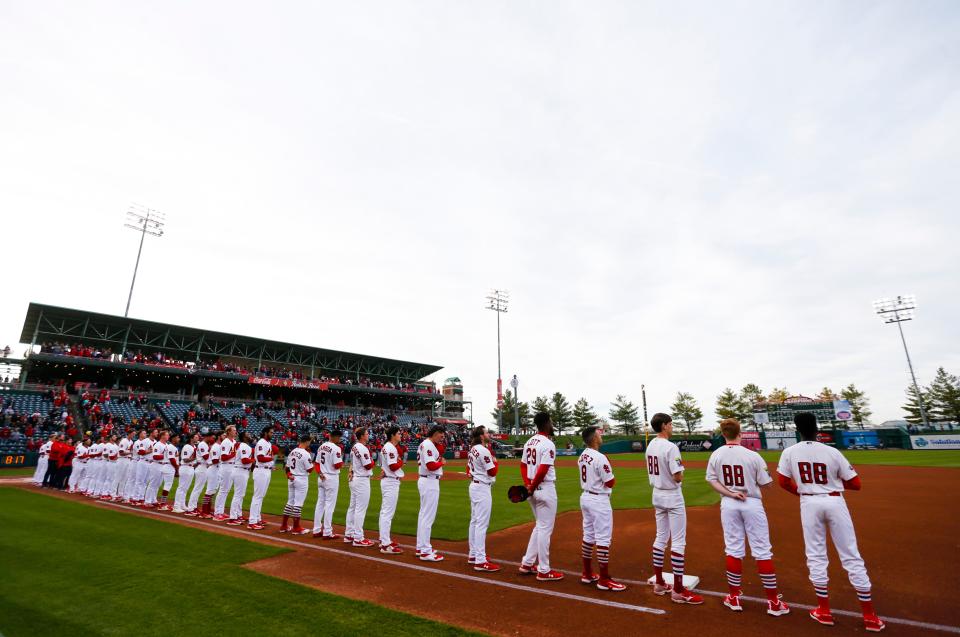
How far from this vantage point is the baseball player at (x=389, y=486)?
9023 millimetres

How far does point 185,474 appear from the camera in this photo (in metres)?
14.0

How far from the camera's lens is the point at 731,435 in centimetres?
619

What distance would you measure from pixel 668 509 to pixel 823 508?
181 centimetres

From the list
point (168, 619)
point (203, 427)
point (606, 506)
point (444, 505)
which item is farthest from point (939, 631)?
point (203, 427)

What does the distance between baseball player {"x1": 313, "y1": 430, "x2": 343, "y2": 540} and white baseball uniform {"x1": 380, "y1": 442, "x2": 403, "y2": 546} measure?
4.62 feet

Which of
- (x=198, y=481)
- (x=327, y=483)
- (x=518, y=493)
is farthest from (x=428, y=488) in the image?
(x=198, y=481)

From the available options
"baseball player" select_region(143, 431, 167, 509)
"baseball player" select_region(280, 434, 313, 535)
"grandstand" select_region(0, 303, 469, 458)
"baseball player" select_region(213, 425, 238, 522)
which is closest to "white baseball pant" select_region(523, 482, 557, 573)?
"baseball player" select_region(280, 434, 313, 535)

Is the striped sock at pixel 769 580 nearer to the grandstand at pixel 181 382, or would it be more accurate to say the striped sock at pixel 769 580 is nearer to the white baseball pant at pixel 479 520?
the white baseball pant at pixel 479 520

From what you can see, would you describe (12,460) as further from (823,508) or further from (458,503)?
(823,508)

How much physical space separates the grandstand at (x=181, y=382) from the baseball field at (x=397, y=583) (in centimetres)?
2532

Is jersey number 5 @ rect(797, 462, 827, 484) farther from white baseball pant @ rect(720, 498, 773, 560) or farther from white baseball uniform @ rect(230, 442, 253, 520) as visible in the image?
white baseball uniform @ rect(230, 442, 253, 520)

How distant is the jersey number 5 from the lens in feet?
18.3

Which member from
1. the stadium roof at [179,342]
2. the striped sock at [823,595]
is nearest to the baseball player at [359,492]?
the striped sock at [823,595]

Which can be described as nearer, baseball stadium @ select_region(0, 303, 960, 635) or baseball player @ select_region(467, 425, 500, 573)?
baseball stadium @ select_region(0, 303, 960, 635)
